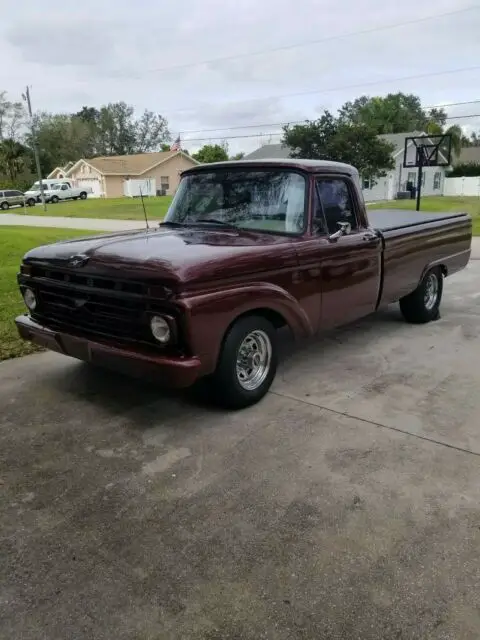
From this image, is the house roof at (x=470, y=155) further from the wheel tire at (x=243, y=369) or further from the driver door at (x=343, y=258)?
the wheel tire at (x=243, y=369)

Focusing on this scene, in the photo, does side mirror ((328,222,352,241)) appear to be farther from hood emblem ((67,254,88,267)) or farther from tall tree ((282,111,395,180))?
tall tree ((282,111,395,180))

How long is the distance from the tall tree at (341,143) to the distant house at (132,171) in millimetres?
23278

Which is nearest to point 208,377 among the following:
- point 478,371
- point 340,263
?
point 340,263

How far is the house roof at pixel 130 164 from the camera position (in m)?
55.5

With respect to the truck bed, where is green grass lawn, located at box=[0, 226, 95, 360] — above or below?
below

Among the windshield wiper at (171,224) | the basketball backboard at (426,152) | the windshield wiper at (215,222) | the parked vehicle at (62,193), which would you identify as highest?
the basketball backboard at (426,152)

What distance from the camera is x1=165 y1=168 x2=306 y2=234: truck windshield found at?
4902mm

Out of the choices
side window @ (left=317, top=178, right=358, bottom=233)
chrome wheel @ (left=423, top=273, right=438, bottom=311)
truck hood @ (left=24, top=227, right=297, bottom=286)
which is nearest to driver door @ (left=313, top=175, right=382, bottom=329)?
side window @ (left=317, top=178, right=358, bottom=233)

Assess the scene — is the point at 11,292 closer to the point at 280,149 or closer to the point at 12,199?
the point at 280,149

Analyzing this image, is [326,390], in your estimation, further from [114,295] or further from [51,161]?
[51,161]

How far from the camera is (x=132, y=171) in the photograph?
183ft

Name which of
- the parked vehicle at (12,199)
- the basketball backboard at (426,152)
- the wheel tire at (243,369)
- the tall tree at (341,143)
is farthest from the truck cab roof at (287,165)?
the parked vehicle at (12,199)

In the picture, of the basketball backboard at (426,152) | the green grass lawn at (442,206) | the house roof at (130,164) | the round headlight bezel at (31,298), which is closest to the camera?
the round headlight bezel at (31,298)

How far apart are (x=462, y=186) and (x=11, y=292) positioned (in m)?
48.8
